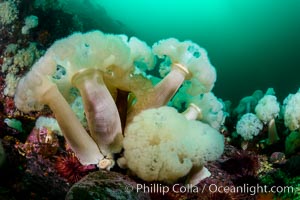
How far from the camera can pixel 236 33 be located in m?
74.0

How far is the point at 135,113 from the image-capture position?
170 inches

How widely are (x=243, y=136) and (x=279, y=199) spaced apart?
2630mm

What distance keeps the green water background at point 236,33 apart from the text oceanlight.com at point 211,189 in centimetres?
1933

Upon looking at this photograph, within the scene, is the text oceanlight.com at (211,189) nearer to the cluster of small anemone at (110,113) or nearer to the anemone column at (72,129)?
the cluster of small anemone at (110,113)

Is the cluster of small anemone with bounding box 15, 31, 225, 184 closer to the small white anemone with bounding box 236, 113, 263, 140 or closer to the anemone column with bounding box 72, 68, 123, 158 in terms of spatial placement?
the anemone column with bounding box 72, 68, 123, 158

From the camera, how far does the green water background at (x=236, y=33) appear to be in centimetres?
3756

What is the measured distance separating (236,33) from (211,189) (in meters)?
75.4

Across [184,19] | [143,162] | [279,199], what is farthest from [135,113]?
[184,19]

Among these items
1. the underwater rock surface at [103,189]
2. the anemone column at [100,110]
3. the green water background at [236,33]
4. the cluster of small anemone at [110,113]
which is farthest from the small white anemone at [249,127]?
the green water background at [236,33]

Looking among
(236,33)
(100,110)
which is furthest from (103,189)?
(236,33)

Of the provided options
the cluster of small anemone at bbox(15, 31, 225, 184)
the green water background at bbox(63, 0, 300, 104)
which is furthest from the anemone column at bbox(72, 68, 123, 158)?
the green water background at bbox(63, 0, 300, 104)

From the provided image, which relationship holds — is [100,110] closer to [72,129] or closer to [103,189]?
[72,129]

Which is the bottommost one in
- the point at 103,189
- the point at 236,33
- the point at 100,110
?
the point at 103,189

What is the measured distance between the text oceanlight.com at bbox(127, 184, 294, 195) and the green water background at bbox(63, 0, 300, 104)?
761 inches
